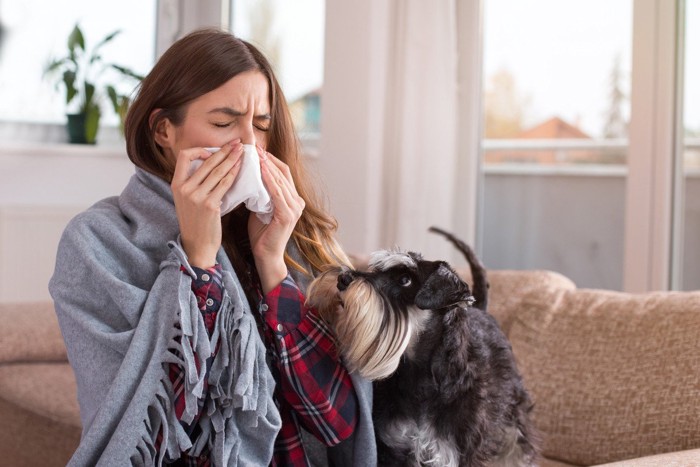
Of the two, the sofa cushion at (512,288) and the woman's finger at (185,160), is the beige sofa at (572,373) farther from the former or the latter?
the woman's finger at (185,160)

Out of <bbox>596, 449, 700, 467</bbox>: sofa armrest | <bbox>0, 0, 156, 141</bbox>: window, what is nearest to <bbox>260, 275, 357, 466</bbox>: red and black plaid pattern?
<bbox>596, 449, 700, 467</bbox>: sofa armrest

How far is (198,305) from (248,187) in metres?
0.22

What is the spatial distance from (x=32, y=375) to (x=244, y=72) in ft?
4.04

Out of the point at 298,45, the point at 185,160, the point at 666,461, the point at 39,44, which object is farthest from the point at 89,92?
the point at 666,461

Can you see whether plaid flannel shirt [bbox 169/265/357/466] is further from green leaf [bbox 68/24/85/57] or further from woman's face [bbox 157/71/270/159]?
green leaf [bbox 68/24/85/57]

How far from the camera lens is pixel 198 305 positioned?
1431mm

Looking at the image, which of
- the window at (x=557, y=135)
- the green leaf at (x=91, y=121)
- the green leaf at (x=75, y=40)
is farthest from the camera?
the green leaf at (x=91, y=121)

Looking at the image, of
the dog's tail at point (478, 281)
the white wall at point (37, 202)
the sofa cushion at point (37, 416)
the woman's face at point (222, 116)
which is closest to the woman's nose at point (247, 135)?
the woman's face at point (222, 116)

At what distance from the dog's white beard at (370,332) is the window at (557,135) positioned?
215cm

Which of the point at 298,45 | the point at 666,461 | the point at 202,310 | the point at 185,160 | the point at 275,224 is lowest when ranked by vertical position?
the point at 666,461

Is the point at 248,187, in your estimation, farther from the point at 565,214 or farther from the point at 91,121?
the point at 91,121

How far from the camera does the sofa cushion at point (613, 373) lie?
1907 millimetres

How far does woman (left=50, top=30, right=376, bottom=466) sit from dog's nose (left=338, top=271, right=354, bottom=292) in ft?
0.35

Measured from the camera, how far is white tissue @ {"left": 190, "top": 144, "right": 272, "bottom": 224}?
1.46 meters
